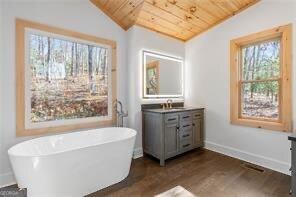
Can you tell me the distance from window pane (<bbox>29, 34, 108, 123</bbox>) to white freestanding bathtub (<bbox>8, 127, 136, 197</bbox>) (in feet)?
1.39

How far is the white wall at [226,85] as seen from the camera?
2.54m

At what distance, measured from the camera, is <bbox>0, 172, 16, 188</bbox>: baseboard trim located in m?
2.13

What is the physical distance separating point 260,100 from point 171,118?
1516 mm

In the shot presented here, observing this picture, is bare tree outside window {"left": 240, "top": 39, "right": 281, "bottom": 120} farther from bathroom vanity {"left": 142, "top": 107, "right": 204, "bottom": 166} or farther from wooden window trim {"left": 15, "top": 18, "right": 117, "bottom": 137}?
wooden window trim {"left": 15, "top": 18, "right": 117, "bottom": 137}

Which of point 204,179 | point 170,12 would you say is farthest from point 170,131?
point 170,12

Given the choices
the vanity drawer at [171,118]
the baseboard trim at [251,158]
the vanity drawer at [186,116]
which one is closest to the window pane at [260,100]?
the baseboard trim at [251,158]

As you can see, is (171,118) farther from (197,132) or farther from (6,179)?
(6,179)

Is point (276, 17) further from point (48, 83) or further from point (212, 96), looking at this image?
point (48, 83)

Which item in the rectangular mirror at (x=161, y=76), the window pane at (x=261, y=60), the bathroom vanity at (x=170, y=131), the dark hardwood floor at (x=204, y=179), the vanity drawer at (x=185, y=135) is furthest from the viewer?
the rectangular mirror at (x=161, y=76)

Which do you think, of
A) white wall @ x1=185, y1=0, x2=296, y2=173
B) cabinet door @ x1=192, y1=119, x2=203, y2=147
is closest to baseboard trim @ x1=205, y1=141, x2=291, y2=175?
white wall @ x1=185, y1=0, x2=296, y2=173

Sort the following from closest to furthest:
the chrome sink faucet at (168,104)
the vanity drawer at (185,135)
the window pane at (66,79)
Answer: the window pane at (66,79)
the vanity drawer at (185,135)
the chrome sink faucet at (168,104)

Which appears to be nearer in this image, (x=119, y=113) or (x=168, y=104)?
(x=119, y=113)

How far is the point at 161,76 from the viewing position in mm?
3576

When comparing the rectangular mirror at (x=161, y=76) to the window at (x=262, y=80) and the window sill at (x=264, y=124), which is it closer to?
the window at (x=262, y=80)
